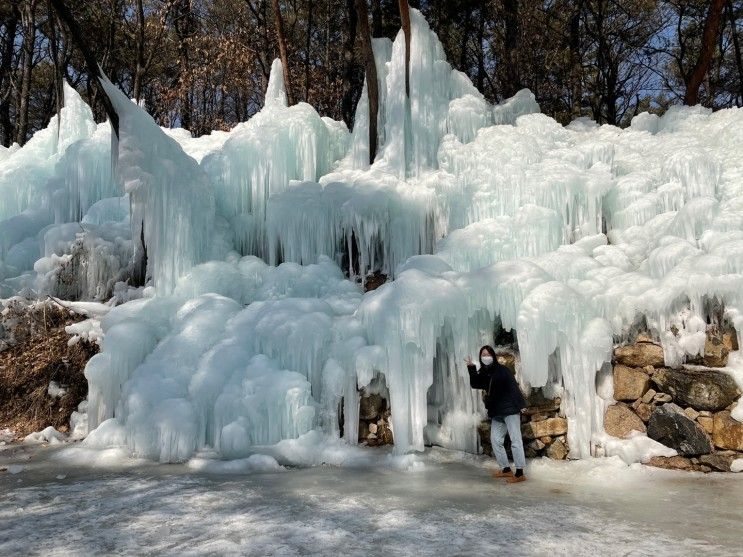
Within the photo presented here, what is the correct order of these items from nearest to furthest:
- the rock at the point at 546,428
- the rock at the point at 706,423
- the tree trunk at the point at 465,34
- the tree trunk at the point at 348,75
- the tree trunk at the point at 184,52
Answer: the rock at the point at 706,423 < the rock at the point at 546,428 < the tree trunk at the point at 348,75 < the tree trunk at the point at 184,52 < the tree trunk at the point at 465,34

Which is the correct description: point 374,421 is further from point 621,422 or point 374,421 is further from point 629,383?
point 629,383

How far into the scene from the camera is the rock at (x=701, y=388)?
5.82m

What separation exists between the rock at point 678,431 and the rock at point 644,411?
5cm

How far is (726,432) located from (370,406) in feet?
11.8

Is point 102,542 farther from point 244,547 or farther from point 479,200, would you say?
point 479,200

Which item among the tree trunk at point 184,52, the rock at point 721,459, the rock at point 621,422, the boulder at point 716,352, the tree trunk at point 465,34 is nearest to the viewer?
the rock at point 721,459

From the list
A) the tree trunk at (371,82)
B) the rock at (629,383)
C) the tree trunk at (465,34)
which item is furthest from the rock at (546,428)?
the tree trunk at (465,34)

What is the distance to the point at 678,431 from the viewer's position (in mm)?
5867

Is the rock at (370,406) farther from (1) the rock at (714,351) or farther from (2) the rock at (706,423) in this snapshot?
(1) the rock at (714,351)

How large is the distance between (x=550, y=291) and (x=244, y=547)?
4.17m

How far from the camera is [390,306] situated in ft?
21.4

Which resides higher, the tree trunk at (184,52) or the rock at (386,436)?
the tree trunk at (184,52)

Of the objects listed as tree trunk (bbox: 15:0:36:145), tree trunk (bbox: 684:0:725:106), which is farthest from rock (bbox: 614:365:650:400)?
tree trunk (bbox: 15:0:36:145)

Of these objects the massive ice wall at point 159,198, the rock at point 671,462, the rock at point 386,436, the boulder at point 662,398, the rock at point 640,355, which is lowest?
the rock at point 671,462
